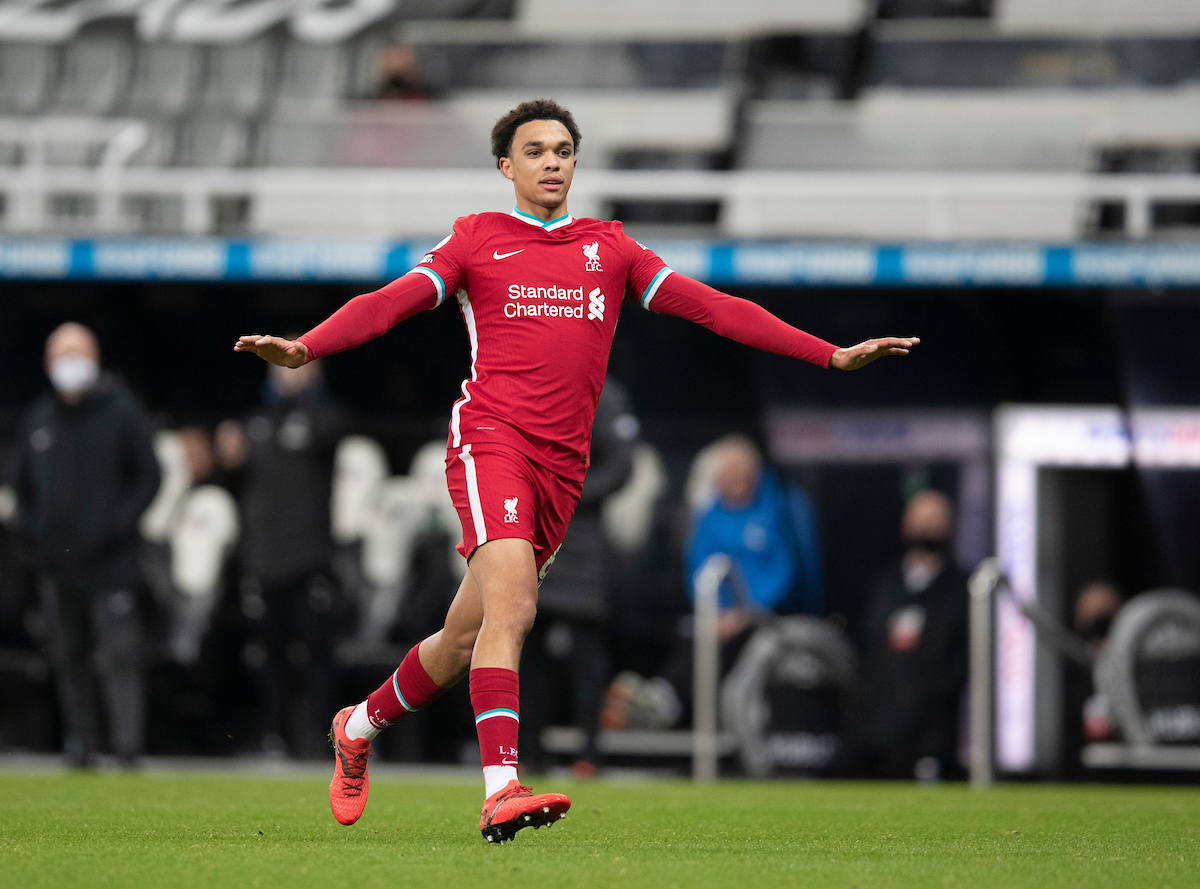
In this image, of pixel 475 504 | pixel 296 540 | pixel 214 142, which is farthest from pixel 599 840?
pixel 214 142

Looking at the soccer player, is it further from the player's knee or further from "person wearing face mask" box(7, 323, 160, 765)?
"person wearing face mask" box(7, 323, 160, 765)

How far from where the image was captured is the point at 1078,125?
1338cm

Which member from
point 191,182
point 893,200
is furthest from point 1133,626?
point 191,182

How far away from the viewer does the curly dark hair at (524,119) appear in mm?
5492

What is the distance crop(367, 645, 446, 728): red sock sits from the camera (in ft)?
18.2

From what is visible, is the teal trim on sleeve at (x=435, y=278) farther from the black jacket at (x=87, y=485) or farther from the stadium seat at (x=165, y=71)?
the stadium seat at (x=165, y=71)

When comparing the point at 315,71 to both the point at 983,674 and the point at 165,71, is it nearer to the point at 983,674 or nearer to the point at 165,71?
the point at 165,71

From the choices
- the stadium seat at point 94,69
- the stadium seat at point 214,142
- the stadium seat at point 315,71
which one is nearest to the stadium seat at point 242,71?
the stadium seat at point 315,71

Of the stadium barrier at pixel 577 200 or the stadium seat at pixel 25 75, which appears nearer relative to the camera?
the stadium barrier at pixel 577 200

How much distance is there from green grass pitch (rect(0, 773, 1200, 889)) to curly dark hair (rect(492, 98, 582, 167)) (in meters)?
1.99

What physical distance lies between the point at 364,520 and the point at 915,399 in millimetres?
3692

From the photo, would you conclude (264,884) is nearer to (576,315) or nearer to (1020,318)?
(576,315)

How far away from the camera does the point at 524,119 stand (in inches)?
216

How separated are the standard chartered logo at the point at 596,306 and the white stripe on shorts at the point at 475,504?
545 mm
